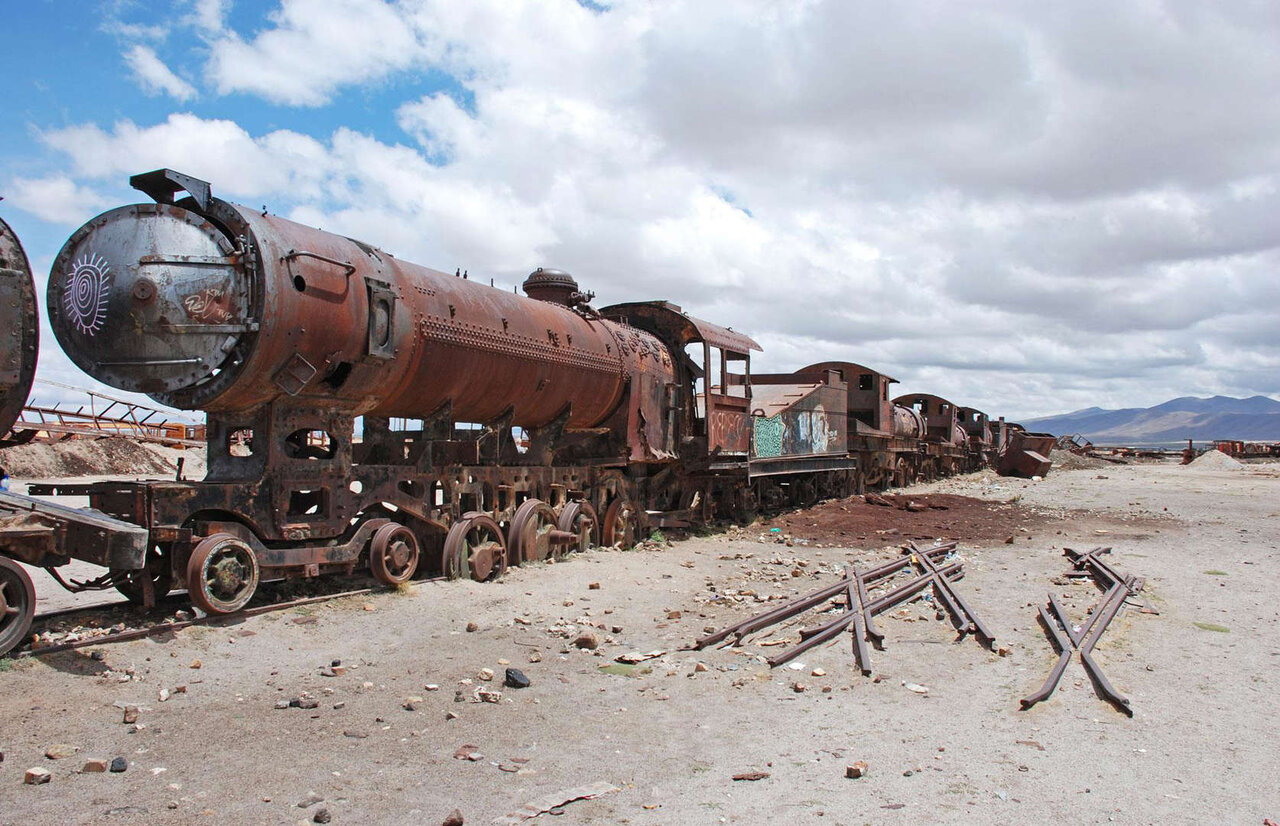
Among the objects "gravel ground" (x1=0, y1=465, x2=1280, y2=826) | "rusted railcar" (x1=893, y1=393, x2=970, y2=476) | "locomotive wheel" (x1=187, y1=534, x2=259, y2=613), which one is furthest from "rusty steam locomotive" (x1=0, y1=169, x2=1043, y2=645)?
"rusted railcar" (x1=893, y1=393, x2=970, y2=476)

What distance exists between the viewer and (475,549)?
916 cm

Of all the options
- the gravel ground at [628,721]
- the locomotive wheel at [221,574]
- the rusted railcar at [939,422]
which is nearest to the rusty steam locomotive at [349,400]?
the locomotive wheel at [221,574]

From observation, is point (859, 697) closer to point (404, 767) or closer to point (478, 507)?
point (404, 767)

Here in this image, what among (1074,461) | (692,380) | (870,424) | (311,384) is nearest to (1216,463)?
(1074,461)

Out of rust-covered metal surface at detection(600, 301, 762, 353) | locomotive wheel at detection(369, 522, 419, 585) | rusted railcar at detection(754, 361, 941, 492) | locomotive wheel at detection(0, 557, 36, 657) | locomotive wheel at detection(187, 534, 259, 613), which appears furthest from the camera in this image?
rusted railcar at detection(754, 361, 941, 492)

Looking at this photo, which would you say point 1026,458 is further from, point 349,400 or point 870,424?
point 349,400

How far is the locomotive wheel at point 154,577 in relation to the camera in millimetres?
6848

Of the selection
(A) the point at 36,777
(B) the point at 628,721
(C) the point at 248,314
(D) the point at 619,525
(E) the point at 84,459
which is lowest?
(B) the point at 628,721

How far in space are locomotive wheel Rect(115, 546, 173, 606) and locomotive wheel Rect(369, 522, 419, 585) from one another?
5.57ft

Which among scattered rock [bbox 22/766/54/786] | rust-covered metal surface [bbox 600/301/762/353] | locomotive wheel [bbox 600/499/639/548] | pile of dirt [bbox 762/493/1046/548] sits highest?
rust-covered metal surface [bbox 600/301/762/353]

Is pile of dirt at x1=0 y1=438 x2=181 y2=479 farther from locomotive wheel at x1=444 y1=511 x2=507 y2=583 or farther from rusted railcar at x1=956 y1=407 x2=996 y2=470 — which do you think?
rusted railcar at x1=956 y1=407 x2=996 y2=470

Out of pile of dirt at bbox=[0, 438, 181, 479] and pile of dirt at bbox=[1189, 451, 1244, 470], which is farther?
pile of dirt at bbox=[1189, 451, 1244, 470]

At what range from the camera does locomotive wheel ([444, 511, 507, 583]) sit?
9.00 m

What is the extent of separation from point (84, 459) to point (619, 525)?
22.2 m
